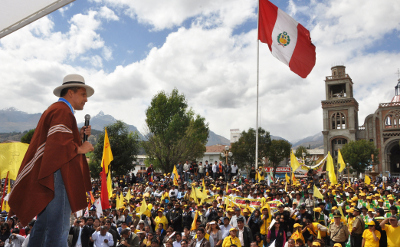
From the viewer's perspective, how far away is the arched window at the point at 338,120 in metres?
64.1

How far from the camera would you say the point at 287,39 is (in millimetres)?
14242

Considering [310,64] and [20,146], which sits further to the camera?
[310,64]

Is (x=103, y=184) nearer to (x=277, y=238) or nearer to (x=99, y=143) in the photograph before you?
(x=277, y=238)

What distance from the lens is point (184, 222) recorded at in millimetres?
11562

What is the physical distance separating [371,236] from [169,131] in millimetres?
30793

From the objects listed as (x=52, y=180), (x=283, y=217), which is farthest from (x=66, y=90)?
(x=283, y=217)

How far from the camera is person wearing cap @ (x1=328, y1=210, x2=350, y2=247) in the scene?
9.31 meters

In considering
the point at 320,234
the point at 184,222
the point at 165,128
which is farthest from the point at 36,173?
the point at 165,128

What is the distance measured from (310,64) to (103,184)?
1020cm

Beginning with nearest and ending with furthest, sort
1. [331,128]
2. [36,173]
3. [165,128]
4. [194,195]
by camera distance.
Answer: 1. [36,173]
2. [194,195]
3. [165,128]
4. [331,128]

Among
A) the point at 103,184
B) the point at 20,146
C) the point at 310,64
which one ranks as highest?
the point at 310,64

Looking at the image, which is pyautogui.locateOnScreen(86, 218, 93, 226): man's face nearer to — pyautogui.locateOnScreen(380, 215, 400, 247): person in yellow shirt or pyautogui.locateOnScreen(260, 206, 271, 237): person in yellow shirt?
pyautogui.locateOnScreen(260, 206, 271, 237): person in yellow shirt

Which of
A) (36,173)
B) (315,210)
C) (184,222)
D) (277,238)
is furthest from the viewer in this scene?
(184,222)

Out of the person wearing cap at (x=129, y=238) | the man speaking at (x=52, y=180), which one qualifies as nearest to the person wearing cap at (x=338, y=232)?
Answer: the person wearing cap at (x=129, y=238)
